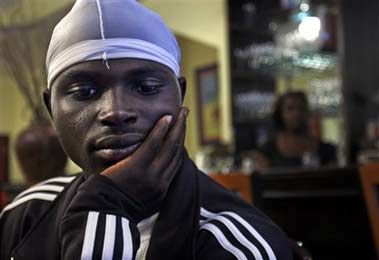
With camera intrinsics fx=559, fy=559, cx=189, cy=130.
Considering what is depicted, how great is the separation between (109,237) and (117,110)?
0.36 ft

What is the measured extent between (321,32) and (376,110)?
1.92ft

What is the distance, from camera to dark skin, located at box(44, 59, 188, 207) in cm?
48

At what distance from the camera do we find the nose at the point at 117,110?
0.48 metres

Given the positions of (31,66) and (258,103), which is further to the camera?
(258,103)

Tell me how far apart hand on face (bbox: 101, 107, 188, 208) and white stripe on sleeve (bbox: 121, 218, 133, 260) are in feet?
0.08

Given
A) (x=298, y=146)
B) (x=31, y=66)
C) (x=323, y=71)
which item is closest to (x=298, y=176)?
(x=298, y=146)

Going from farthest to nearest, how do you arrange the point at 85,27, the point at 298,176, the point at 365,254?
the point at 298,176 → the point at 365,254 → the point at 85,27

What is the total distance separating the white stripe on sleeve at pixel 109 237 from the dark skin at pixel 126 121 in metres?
0.03

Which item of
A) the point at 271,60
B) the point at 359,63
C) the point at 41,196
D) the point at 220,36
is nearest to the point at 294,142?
the point at 359,63

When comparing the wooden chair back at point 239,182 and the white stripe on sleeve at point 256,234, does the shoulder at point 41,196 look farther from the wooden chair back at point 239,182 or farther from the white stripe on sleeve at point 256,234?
the wooden chair back at point 239,182

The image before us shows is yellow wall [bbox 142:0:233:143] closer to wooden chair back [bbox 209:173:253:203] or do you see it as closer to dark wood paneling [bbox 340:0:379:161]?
dark wood paneling [bbox 340:0:379:161]

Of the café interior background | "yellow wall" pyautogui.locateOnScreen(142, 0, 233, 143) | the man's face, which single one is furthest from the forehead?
"yellow wall" pyautogui.locateOnScreen(142, 0, 233, 143)

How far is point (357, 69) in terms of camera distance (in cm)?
275

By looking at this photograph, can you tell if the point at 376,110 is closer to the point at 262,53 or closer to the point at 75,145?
the point at 262,53
